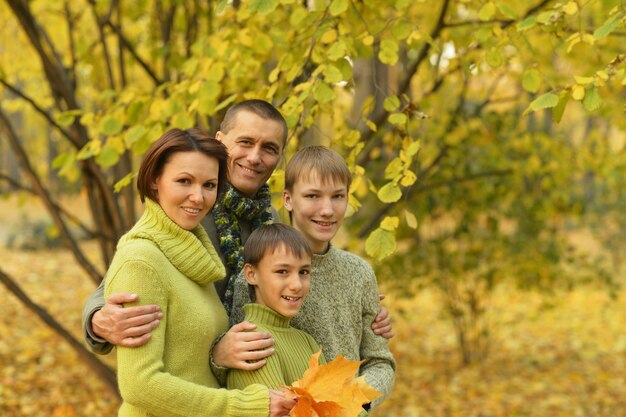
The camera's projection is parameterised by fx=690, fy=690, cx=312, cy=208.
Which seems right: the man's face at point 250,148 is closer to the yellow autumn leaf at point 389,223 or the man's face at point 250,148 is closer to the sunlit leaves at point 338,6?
the yellow autumn leaf at point 389,223

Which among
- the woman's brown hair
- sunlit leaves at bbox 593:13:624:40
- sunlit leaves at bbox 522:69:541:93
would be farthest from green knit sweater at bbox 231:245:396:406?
sunlit leaves at bbox 522:69:541:93

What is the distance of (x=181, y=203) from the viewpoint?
194 cm

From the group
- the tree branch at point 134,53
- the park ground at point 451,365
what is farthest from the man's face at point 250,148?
the park ground at point 451,365

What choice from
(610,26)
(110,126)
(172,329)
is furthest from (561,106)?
(110,126)

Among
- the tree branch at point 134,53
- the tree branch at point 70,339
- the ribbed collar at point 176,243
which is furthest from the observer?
the tree branch at point 134,53

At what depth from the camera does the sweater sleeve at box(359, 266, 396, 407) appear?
2436 millimetres

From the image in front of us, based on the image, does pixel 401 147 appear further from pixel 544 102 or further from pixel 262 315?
pixel 262 315

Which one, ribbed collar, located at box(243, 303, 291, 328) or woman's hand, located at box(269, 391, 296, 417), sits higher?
ribbed collar, located at box(243, 303, 291, 328)

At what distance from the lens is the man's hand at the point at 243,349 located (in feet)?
6.36

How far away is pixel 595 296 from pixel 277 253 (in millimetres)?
9678

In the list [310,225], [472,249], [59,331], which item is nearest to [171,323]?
Answer: [310,225]

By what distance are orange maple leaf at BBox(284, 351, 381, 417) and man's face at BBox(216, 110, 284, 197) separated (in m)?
0.79

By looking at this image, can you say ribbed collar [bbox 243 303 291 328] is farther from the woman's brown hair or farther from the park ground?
the park ground

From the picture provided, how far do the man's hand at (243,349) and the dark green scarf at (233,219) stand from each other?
0.30 m
